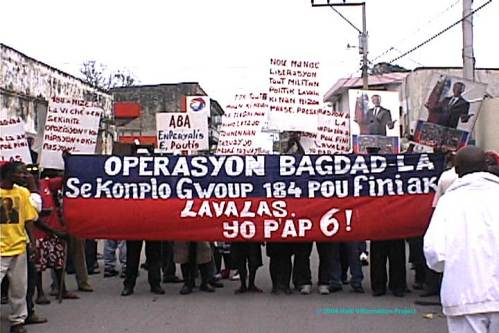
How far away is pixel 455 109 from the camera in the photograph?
35.7 ft

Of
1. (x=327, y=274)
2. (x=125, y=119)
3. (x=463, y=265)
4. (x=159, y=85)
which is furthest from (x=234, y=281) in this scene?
(x=159, y=85)

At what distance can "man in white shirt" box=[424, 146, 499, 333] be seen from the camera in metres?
4.56

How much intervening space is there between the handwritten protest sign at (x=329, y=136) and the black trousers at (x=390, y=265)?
7.38 feet

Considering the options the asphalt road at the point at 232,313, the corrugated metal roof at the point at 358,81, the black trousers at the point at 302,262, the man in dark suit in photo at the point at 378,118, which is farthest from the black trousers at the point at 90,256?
the corrugated metal roof at the point at 358,81

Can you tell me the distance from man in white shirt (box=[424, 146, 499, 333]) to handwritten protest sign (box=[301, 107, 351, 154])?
7231 mm

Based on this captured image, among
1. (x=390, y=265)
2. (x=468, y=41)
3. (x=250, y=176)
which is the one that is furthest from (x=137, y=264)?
(x=468, y=41)

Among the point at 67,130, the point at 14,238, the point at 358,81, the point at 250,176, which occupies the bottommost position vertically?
the point at 14,238

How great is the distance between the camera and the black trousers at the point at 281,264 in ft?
33.7

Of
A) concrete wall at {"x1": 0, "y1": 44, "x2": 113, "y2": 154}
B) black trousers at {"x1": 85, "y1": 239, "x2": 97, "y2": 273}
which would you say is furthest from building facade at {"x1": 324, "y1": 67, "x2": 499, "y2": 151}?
black trousers at {"x1": 85, "y1": 239, "x2": 97, "y2": 273}

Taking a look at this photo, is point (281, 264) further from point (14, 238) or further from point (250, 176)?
point (14, 238)

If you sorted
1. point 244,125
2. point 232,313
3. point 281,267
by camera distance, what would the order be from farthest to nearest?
point 244,125 < point 281,267 < point 232,313

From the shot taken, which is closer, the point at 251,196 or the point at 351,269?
the point at 251,196

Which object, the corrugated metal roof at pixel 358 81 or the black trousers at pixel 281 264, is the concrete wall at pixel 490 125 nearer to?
the black trousers at pixel 281 264

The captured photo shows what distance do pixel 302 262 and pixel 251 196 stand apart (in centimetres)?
103
